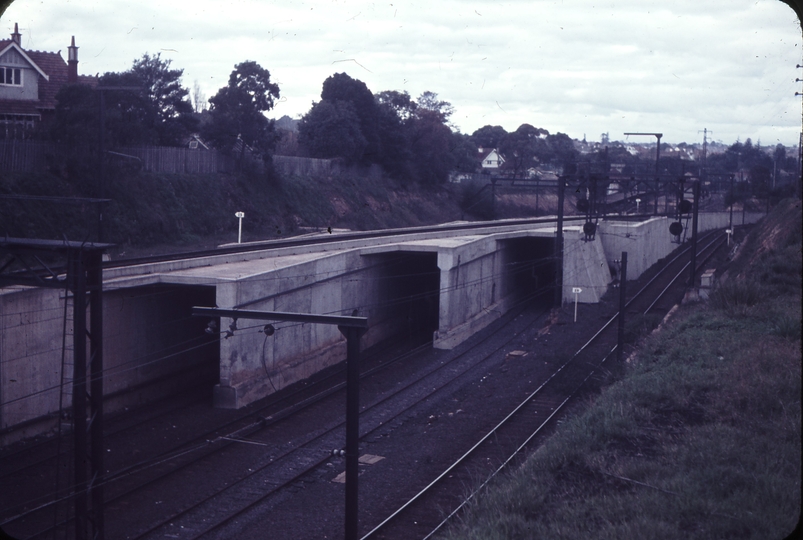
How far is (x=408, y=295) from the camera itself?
2873 centimetres

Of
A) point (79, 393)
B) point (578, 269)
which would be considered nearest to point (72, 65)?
point (578, 269)

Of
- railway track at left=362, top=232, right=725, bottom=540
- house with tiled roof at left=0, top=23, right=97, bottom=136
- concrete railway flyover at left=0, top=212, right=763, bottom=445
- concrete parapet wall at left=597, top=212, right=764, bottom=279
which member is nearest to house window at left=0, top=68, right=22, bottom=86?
house with tiled roof at left=0, top=23, right=97, bottom=136

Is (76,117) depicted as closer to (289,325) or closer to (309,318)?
(289,325)

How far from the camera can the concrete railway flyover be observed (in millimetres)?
14031

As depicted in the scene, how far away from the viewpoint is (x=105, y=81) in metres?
34.8

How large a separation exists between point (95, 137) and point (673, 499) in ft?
90.3

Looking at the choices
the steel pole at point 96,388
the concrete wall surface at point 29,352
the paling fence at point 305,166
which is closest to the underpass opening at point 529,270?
the paling fence at point 305,166

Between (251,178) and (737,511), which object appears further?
(251,178)

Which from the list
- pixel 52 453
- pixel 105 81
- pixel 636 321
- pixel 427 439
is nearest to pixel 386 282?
pixel 636 321

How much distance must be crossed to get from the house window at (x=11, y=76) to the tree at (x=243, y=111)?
34.1ft

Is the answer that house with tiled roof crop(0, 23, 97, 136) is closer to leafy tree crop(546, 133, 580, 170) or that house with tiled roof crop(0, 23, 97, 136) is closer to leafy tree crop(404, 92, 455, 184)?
leafy tree crop(404, 92, 455, 184)

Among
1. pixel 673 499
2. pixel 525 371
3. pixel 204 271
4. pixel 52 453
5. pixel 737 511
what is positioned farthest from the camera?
pixel 525 371

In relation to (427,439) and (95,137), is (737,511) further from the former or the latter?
(95,137)

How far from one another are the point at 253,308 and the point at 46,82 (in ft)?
72.9
